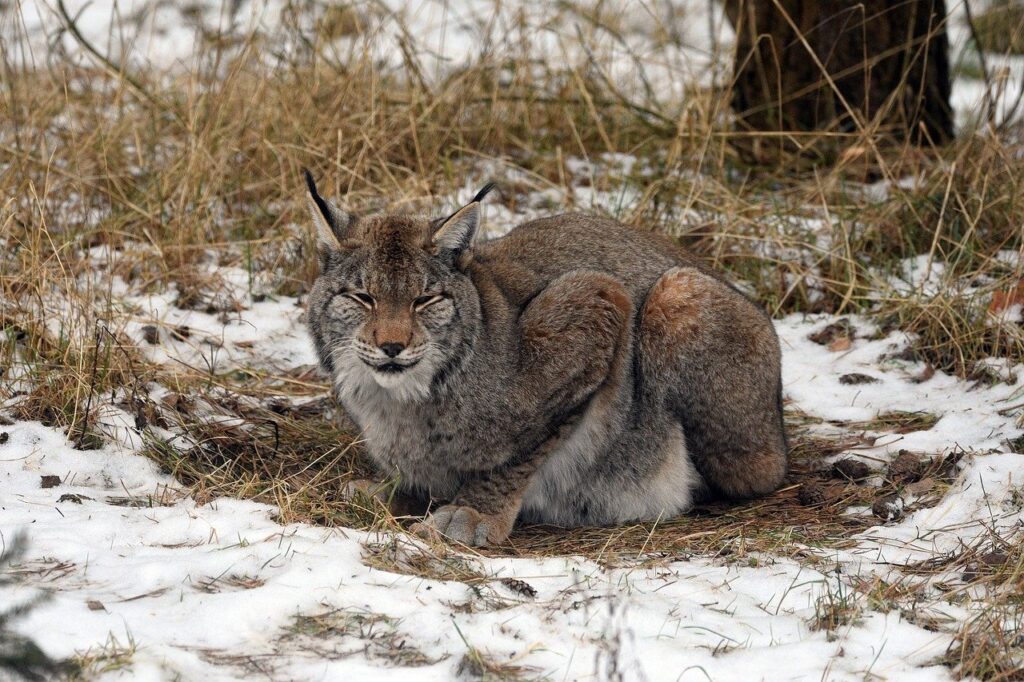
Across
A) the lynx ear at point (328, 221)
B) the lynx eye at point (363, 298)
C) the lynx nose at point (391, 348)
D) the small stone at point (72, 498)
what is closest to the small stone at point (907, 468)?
the lynx nose at point (391, 348)

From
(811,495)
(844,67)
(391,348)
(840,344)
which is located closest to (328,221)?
(391,348)

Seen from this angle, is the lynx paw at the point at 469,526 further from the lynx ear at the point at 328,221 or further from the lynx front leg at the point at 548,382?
the lynx ear at the point at 328,221

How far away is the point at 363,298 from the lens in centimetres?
471

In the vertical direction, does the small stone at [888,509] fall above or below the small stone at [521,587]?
below

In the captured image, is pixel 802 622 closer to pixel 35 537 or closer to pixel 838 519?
pixel 838 519

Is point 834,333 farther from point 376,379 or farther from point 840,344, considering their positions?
point 376,379

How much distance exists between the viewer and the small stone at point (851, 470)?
540 cm

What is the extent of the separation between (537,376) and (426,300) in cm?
58

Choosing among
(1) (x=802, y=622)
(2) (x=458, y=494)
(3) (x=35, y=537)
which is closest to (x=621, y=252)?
(2) (x=458, y=494)

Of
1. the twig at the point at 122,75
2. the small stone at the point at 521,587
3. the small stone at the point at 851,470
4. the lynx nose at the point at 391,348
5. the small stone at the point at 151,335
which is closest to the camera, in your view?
the small stone at the point at 521,587

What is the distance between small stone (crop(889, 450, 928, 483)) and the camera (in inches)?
208

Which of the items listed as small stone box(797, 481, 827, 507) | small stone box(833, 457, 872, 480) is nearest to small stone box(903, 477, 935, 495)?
small stone box(833, 457, 872, 480)

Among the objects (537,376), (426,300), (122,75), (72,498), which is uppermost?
(122,75)

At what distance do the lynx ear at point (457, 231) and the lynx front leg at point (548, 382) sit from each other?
0.42 metres
